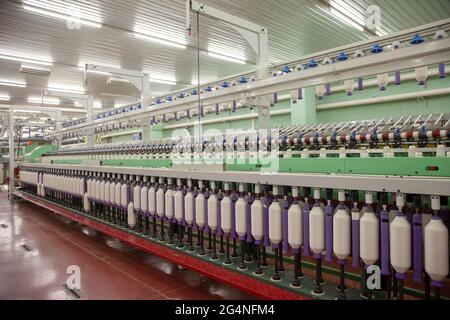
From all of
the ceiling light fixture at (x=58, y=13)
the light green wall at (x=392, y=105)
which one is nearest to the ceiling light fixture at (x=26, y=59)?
the ceiling light fixture at (x=58, y=13)

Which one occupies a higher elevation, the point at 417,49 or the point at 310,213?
the point at 417,49

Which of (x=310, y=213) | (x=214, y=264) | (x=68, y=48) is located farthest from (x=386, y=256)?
(x=68, y=48)

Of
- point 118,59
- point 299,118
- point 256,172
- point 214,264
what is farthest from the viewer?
point 118,59

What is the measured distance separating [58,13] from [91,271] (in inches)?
182

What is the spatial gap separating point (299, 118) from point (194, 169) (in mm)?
5080

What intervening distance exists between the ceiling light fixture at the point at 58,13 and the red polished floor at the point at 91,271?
3.89 meters

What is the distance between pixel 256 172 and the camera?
2.47 m

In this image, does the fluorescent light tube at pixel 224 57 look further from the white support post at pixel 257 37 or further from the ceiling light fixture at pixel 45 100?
the ceiling light fixture at pixel 45 100

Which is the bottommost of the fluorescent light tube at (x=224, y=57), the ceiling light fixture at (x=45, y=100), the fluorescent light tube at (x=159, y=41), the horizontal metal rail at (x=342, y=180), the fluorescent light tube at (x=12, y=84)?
the horizontal metal rail at (x=342, y=180)

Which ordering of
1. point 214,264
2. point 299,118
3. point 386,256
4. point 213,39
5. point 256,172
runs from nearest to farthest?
point 386,256, point 256,172, point 214,264, point 213,39, point 299,118

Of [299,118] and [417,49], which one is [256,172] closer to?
[417,49]

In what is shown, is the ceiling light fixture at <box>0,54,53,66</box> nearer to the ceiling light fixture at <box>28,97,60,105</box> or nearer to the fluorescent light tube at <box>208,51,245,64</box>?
the fluorescent light tube at <box>208,51,245,64</box>

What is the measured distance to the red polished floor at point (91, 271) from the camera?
2.82 meters

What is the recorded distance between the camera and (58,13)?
5.34m
